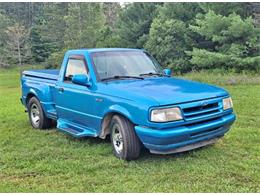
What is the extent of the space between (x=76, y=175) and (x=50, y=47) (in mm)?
45875

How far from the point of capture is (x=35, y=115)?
779cm

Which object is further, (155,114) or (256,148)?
(256,148)

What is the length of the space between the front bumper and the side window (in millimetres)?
1811

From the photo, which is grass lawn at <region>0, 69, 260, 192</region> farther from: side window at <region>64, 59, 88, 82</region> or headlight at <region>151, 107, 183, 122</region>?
side window at <region>64, 59, 88, 82</region>

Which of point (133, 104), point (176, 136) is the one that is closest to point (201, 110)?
point (176, 136)

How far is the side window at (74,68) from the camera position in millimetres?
6063

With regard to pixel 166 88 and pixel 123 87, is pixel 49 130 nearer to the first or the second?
pixel 123 87

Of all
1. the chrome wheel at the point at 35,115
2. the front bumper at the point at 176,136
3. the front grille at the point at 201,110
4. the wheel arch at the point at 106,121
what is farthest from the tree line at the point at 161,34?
the wheel arch at the point at 106,121

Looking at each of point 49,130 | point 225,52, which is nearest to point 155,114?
point 49,130

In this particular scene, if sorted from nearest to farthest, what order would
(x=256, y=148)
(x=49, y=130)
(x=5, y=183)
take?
(x=5, y=183) → (x=256, y=148) → (x=49, y=130)

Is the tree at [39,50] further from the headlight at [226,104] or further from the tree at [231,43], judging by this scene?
the headlight at [226,104]

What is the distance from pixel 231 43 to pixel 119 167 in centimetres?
1692

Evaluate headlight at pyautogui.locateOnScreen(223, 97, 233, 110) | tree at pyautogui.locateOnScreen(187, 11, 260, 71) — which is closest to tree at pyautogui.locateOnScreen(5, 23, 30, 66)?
tree at pyautogui.locateOnScreen(187, 11, 260, 71)

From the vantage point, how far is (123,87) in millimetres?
5262
